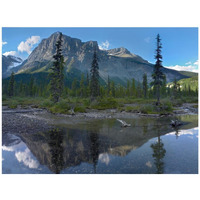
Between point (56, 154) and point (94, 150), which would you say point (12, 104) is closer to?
point (56, 154)

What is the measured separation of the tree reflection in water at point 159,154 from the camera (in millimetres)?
6492

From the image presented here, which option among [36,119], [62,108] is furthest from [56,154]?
[62,108]

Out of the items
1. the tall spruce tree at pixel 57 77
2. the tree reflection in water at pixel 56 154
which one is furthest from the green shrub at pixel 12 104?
the tree reflection in water at pixel 56 154

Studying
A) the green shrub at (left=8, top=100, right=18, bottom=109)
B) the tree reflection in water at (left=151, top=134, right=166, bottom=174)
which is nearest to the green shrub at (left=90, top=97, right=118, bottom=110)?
the green shrub at (left=8, top=100, right=18, bottom=109)

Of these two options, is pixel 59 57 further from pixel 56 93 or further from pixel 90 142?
pixel 90 142

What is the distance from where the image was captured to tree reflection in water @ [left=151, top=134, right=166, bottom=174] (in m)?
6.49

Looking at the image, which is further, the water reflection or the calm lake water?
the water reflection

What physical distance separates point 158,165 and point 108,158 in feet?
8.21

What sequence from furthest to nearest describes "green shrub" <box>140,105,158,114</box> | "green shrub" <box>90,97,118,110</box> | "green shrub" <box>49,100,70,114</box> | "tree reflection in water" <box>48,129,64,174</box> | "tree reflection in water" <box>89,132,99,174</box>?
"green shrub" <box>90,97,118,110</box>, "green shrub" <box>49,100,70,114</box>, "green shrub" <box>140,105,158,114</box>, "tree reflection in water" <box>89,132,99,174</box>, "tree reflection in water" <box>48,129,64,174</box>

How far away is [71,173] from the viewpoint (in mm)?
6098

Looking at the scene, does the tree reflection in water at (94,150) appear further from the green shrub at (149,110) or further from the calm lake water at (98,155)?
the green shrub at (149,110)

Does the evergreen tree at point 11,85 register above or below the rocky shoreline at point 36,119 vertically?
above

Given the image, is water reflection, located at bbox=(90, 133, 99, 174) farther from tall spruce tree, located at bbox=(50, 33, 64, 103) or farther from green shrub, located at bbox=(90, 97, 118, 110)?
green shrub, located at bbox=(90, 97, 118, 110)

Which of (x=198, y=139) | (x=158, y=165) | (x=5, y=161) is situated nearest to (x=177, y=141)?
(x=198, y=139)
